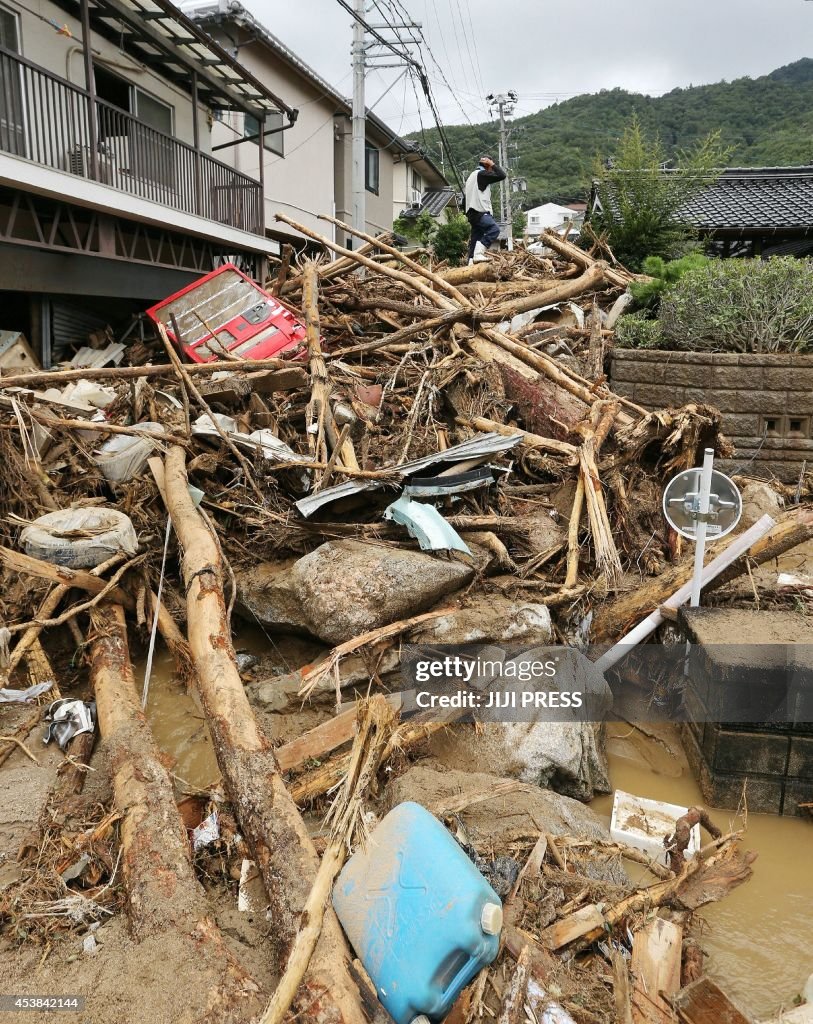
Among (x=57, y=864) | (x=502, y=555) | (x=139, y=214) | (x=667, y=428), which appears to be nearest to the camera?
(x=57, y=864)

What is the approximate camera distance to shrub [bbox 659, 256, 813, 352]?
24.2 feet

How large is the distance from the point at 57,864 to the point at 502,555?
3366 mm

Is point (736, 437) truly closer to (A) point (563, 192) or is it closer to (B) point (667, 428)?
(B) point (667, 428)

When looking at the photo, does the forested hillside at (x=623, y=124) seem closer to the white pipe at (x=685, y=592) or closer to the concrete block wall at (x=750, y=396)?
the concrete block wall at (x=750, y=396)

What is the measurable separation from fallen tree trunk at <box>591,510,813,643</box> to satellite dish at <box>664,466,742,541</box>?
27.3 inches

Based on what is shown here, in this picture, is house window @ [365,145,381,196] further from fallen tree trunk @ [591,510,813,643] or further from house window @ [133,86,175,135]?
fallen tree trunk @ [591,510,813,643]

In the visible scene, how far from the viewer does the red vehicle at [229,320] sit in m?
8.67

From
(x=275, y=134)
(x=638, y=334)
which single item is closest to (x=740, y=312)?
(x=638, y=334)

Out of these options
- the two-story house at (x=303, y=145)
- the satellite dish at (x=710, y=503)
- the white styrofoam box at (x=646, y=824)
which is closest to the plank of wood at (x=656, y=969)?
the white styrofoam box at (x=646, y=824)

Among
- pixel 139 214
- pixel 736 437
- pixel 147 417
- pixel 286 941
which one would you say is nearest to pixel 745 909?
pixel 286 941

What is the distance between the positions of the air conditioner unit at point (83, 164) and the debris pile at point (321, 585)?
1.80 m

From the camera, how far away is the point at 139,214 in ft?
30.8

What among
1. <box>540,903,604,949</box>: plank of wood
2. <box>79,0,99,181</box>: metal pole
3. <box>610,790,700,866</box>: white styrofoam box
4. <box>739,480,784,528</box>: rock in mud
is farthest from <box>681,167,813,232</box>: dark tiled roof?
<box>540,903,604,949</box>: plank of wood

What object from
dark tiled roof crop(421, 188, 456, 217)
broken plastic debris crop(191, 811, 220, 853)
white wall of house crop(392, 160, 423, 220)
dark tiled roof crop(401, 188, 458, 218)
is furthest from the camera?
dark tiled roof crop(421, 188, 456, 217)
